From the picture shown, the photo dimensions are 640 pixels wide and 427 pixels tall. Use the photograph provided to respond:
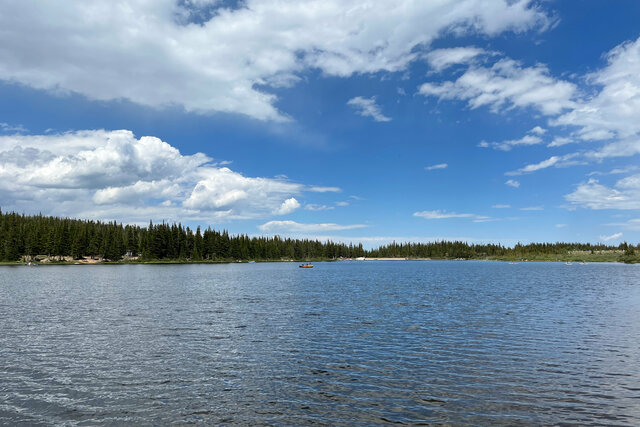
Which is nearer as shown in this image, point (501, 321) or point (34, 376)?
point (34, 376)

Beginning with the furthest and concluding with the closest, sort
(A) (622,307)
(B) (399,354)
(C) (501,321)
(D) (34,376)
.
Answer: (A) (622,307), (C) (501,321), (B) (399,354), (D) (34,376)

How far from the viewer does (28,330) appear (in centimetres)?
3828

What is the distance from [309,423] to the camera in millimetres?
17625

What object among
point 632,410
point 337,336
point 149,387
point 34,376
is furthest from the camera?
point 337,336

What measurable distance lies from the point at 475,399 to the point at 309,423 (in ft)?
29.6

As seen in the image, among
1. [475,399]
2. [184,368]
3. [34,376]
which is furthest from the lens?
[184,368]

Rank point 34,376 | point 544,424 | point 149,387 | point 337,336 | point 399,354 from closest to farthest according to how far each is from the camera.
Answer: point 544,424 < point 149,387 < point 34,376 < point 399,354 < point 337,336

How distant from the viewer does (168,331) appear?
38344mm

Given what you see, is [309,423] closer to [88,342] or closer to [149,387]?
[149,387]

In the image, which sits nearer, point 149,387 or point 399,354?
point 149,387

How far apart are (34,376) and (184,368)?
346 inches

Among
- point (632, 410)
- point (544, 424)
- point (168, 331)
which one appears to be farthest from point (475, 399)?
point (168, 331)

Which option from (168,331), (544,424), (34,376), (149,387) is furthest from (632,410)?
(168,331)

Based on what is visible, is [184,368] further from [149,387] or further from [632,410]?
[632,410]
